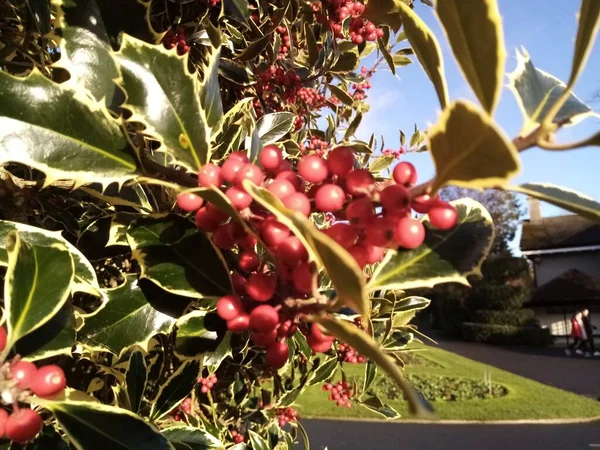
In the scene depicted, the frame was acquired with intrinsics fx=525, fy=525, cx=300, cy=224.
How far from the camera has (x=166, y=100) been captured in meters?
0.68

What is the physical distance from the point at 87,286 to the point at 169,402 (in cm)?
48

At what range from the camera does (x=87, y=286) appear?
771 millimetres

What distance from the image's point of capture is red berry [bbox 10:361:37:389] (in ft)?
2.00

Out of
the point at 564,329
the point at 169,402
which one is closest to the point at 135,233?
the point at 169,402

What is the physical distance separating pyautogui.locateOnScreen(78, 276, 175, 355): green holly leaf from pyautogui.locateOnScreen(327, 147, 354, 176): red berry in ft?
1.20

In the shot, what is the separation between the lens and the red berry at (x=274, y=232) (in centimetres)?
58

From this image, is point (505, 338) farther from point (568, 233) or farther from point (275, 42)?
point (275, 42)

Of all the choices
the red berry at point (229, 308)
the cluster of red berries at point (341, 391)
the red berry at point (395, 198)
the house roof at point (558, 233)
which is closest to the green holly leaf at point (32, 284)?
the red berry at point (229, 308)

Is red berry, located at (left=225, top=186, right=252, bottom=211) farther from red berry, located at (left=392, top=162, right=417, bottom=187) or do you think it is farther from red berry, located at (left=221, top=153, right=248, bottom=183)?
red berry, located at (left=392, top=162, right=417, bottom=187)

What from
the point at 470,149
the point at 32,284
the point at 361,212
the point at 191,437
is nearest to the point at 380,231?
the point at 361,212

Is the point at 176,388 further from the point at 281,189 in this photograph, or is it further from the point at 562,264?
the point at 562,264

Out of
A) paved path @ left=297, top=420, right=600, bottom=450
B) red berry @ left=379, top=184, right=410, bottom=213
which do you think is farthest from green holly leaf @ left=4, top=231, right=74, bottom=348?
paved path @ left=297, top=420, right=600, bottom=450

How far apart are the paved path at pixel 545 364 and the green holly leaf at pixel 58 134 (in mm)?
10467

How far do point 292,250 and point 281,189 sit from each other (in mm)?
72
